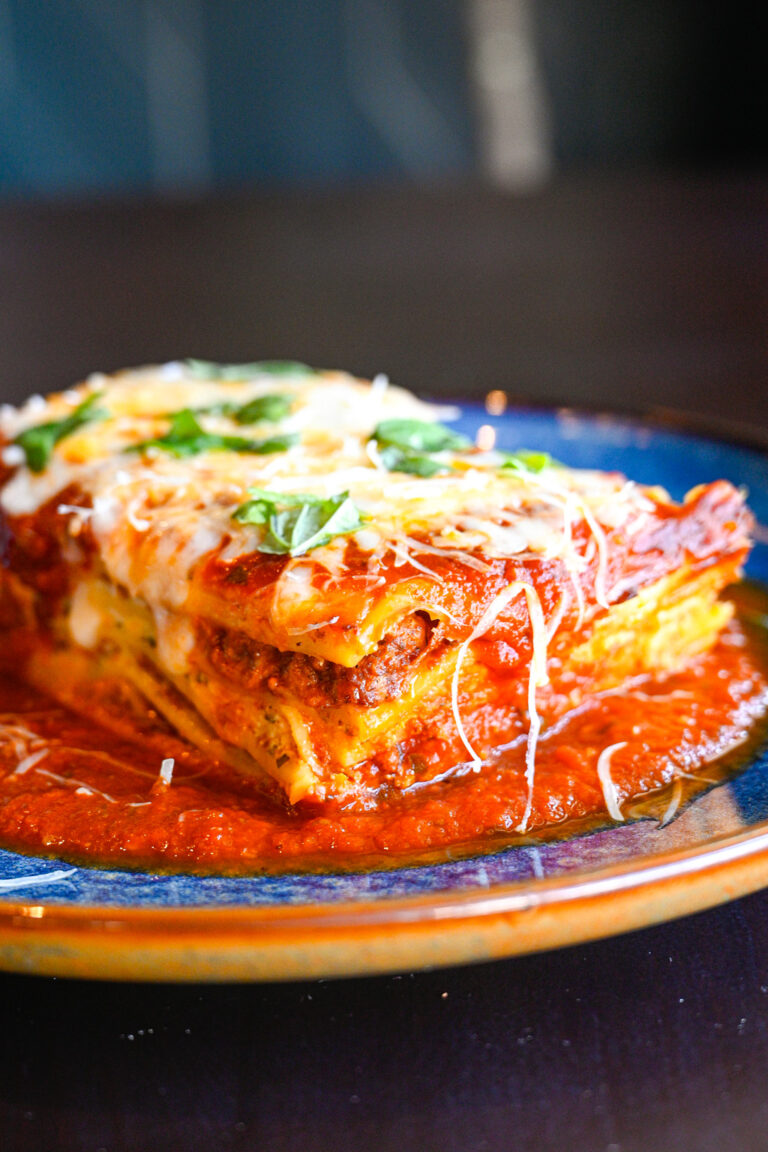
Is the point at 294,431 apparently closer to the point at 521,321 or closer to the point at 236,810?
the point at 236,810

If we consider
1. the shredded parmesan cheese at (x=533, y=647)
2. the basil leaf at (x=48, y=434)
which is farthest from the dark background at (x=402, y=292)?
the basil leaf at (x=48, y=434)

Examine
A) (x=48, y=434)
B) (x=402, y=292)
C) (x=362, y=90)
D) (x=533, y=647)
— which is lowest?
(x=402, y=292)

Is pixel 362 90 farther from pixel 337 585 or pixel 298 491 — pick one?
pixel 337 585

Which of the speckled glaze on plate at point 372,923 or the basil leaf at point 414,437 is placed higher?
the basil leaf at point 414,437

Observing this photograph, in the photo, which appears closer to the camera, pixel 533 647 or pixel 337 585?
pixel 337 585

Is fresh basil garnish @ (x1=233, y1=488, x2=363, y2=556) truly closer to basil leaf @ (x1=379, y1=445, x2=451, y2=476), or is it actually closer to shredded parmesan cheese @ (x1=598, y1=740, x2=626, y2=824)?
basil leaf @ (x1=379, y1=445, x2=451, y2=476)

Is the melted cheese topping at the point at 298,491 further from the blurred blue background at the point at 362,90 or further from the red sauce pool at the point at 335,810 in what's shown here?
the blurred blue background at the point at 362,90

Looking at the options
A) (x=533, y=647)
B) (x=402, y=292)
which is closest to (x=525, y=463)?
(x=533, y=647)
